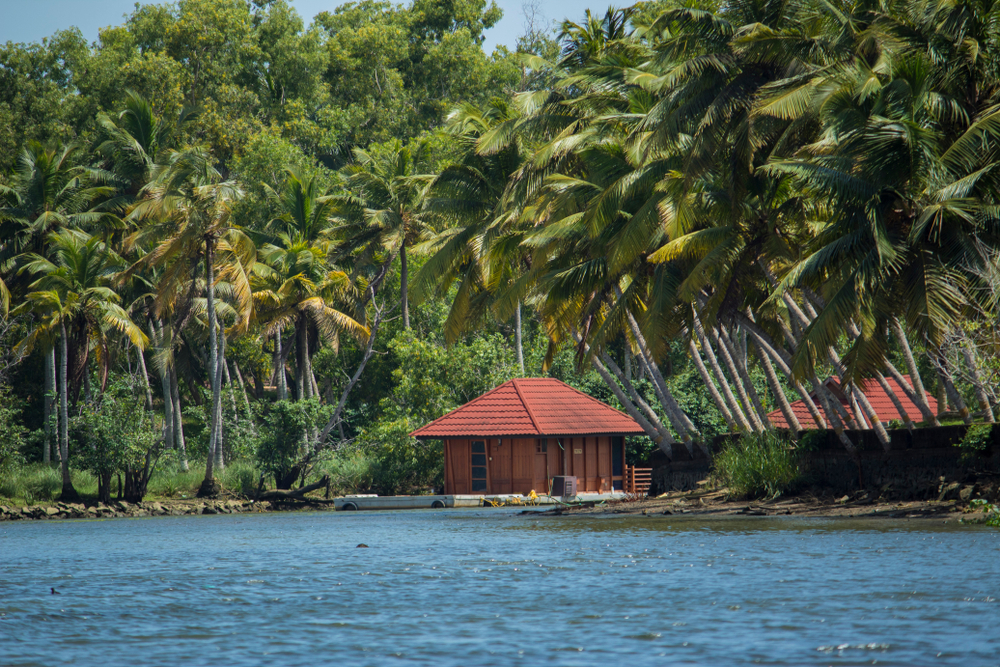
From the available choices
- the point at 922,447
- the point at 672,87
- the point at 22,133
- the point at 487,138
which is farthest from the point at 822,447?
the point at 22,133

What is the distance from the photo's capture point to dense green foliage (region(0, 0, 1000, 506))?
16562mm

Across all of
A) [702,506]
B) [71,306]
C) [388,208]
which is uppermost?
[388,208]

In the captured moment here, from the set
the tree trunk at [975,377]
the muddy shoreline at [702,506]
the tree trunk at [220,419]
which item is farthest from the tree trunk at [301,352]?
the tree trunk at [975,377]

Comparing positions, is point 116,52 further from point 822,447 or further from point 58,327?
point 822,447

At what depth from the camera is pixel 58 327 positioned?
3488 centimetres

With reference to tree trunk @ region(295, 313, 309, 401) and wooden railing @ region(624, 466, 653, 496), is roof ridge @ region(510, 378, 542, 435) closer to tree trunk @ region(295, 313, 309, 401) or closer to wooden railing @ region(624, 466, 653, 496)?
wooden railing @ region(624, 466, 653, 496)

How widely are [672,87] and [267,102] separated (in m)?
35.8

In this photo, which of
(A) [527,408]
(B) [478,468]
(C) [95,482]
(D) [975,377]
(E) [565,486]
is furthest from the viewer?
(C) [95,482]

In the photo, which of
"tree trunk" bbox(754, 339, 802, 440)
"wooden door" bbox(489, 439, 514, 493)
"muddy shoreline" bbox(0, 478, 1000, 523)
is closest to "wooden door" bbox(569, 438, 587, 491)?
"wooden door" bbox(489, 439, 514, 493)

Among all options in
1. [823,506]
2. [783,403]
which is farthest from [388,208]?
[823,506]

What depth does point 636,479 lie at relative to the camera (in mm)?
36844

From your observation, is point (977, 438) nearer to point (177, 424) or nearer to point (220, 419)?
point (220, 419)

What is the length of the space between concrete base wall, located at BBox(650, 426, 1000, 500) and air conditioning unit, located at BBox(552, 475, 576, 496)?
10952 millimetres

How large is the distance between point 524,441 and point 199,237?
12.6 meters
